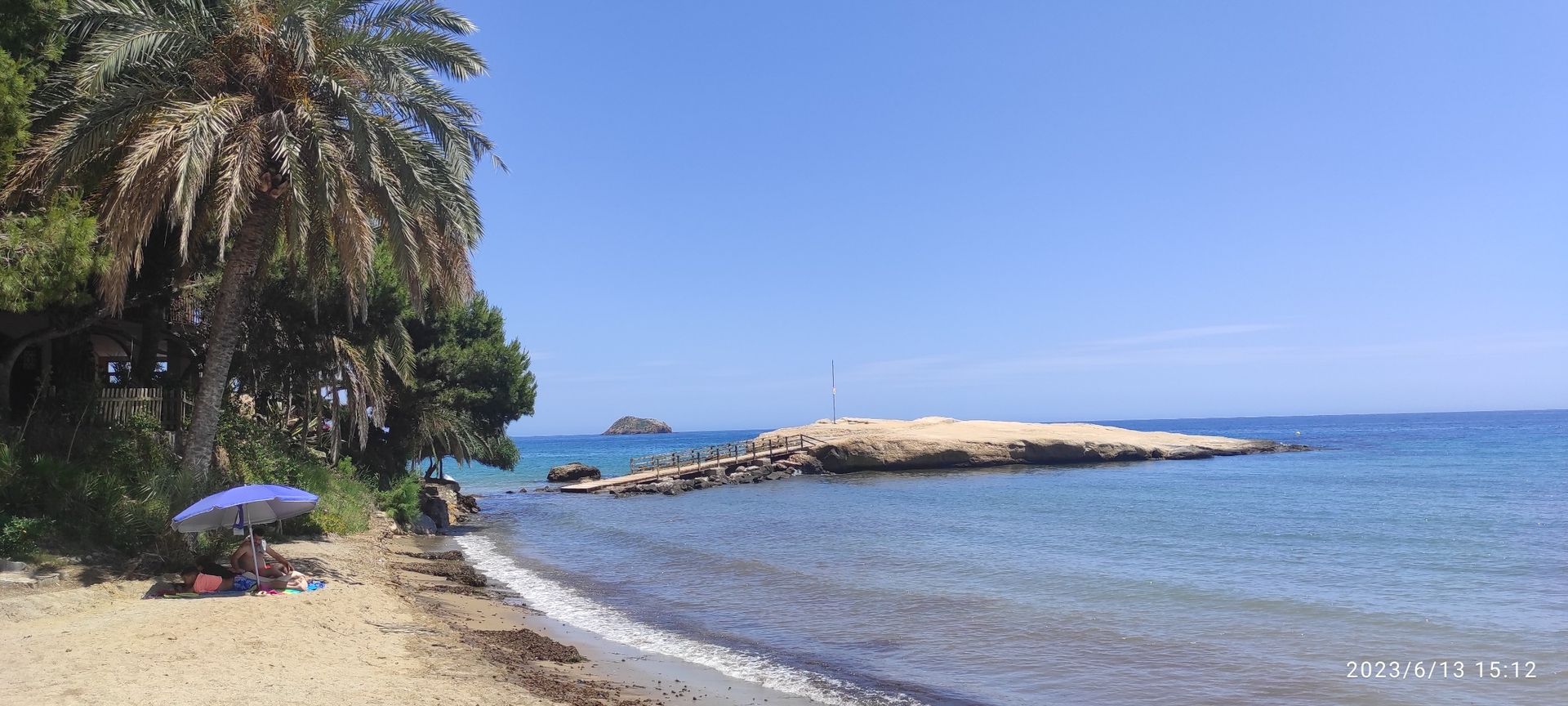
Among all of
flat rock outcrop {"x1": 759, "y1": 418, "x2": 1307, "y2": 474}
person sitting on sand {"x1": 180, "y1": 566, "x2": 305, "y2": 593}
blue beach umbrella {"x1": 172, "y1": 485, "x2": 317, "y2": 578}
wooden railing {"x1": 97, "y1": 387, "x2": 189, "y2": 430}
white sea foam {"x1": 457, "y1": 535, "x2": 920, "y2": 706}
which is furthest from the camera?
flat rock outcrop {"x1": 759, "y1": 418, "x2": 1307, "y2": 474}

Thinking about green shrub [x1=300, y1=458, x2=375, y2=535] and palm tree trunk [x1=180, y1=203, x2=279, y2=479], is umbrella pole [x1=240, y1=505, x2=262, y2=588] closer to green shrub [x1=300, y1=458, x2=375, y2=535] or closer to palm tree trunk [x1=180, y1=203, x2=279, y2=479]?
palm tree trunk [x1=180, y1=203, x2=279, y2=479]

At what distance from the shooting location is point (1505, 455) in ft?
181

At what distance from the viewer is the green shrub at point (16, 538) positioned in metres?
10.6

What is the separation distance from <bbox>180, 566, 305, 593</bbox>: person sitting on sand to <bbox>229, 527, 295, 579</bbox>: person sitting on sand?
12 cm

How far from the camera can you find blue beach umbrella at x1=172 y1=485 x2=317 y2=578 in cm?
1123

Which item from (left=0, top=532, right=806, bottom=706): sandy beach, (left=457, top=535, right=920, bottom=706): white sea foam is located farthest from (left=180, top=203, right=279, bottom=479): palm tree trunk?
(left=457, top=535, right=920, bottom=706): white sea foam

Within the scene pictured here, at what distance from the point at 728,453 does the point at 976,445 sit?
1508 cm

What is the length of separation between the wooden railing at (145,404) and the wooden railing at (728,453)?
30.0 meters

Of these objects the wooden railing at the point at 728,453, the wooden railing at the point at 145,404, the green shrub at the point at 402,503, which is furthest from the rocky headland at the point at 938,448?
the wooden railing at the point at 145,404

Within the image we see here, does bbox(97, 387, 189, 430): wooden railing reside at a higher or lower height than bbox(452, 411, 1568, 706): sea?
higher

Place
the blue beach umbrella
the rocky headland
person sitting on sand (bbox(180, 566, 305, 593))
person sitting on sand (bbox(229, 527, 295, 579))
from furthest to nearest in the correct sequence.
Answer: the rocky headland → person sitting on sand (bbox(229, 527, 295, 579)) → the blue beach umbrella → person sitting on sand (bbox(180, 566, 305, 593))

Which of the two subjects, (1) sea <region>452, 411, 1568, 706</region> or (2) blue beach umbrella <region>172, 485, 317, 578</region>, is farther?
(2) blue beach umbrella <region>172, 485, 317, 578</region>

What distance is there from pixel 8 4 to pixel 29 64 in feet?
2.48

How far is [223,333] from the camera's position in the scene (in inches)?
522
